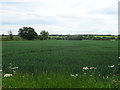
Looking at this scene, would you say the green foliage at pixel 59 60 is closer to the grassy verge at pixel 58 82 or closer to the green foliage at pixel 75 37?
the grassy verge at pixel 58 82

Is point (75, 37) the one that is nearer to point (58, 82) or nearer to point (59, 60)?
point (59, 60)

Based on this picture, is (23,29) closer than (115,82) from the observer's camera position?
No

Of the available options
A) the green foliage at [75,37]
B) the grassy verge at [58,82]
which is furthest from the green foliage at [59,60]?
the green foliage at [75,37]

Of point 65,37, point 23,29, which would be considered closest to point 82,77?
point 23,29

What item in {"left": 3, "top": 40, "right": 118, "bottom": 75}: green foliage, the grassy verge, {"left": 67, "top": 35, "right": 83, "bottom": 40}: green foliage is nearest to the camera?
the grassy verge

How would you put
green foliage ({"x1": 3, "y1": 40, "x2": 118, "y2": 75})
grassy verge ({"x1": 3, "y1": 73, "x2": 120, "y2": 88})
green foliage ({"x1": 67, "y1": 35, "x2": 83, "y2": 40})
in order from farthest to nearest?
1. green foliage ({"x1": 67, "y1": 35, "x2": 83, "y2": 40})
2. green foliage ({"x1": 3, "y1": 40, "x2": 118, "y2": 75})
3. grassy verge ({"x1": 3, "y1": 73, "x2": 120, "y2": 88})

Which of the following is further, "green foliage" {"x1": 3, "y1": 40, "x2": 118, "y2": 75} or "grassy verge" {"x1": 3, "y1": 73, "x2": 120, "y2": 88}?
"green foliage" {"x1": 3, "y1": 40, "x2": 118, "y2": 75}

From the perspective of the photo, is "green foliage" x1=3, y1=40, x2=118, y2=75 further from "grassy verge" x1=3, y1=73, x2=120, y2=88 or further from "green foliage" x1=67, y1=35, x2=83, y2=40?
"green foliage" x1=67, y1=35, x2=83, y2=40

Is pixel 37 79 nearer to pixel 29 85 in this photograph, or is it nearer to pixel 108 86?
pixel 29 85

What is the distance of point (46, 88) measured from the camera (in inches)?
185

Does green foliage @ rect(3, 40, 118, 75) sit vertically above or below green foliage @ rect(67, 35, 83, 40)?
below

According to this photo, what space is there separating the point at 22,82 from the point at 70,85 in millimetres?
1138

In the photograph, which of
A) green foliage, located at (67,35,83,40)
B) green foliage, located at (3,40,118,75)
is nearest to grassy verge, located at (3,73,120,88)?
green foliage, located at (3,40,118,75)

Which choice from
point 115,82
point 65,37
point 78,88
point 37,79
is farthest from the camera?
point 65,37
